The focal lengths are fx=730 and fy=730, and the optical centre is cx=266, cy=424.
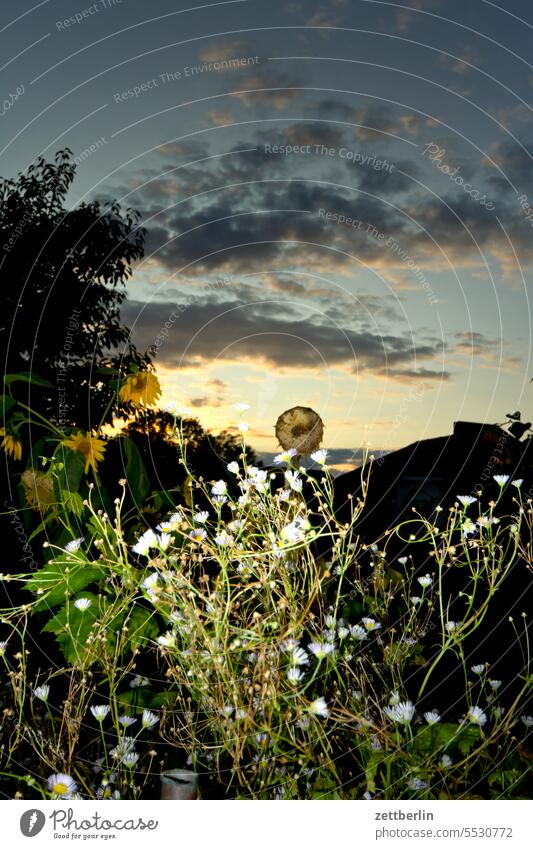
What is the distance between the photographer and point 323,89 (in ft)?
8.71

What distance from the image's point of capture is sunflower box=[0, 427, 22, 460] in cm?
289

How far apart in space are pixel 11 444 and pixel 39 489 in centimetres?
26

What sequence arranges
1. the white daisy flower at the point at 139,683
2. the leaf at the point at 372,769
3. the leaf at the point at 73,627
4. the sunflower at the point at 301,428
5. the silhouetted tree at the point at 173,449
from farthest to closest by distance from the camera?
the silhouetted tree at the point at 173,449 → the sunflower at the point at 301,428 → the white daisy flower at the point at 139,683 → the leaf at the point at 73,627 → the leaf at the point at 372,769

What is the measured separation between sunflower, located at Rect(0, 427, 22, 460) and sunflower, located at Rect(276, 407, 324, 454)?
1.09m

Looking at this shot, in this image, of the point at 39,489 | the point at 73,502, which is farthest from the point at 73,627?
the point at 39,489

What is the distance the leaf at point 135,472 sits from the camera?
9.39 feet

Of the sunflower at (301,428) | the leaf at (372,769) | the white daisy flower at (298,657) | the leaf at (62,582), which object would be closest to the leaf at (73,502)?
Answer: the leaf at (62,582)

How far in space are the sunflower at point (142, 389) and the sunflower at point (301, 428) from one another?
1.85ft

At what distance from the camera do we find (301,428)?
3.19 meters

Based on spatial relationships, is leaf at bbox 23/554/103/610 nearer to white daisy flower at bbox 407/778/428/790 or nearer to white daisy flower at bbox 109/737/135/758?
white daisy flower at bbox 109/737/135/758

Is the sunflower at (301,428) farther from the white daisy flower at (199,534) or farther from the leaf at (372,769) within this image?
the leaf at (372,769)

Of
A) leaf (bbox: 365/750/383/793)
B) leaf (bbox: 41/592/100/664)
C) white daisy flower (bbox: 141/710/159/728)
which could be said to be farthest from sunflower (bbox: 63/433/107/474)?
leaf (bbox: 365/750/383/793)

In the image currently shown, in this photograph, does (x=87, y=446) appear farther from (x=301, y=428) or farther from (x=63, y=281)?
(x=63, y=281)
